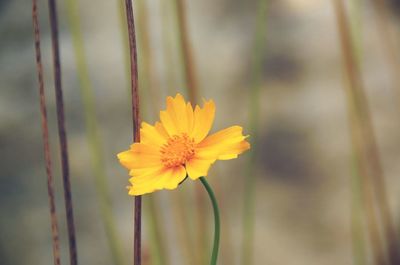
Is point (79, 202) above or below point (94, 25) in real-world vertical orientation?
below

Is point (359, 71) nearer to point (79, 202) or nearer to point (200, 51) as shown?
point (200, 51)

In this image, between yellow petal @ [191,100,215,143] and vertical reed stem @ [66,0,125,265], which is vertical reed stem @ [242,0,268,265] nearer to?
vertical reed stem @ [66,0,125,265]

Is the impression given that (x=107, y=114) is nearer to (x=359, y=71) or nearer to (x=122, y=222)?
(x=122, y=222)

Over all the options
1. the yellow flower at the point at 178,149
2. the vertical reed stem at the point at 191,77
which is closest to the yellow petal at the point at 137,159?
the yellow flower at the point at 178,149

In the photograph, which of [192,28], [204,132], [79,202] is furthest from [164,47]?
[204,132]

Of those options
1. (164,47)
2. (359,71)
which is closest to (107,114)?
(164,47)

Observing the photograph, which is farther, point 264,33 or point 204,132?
point 264,33
